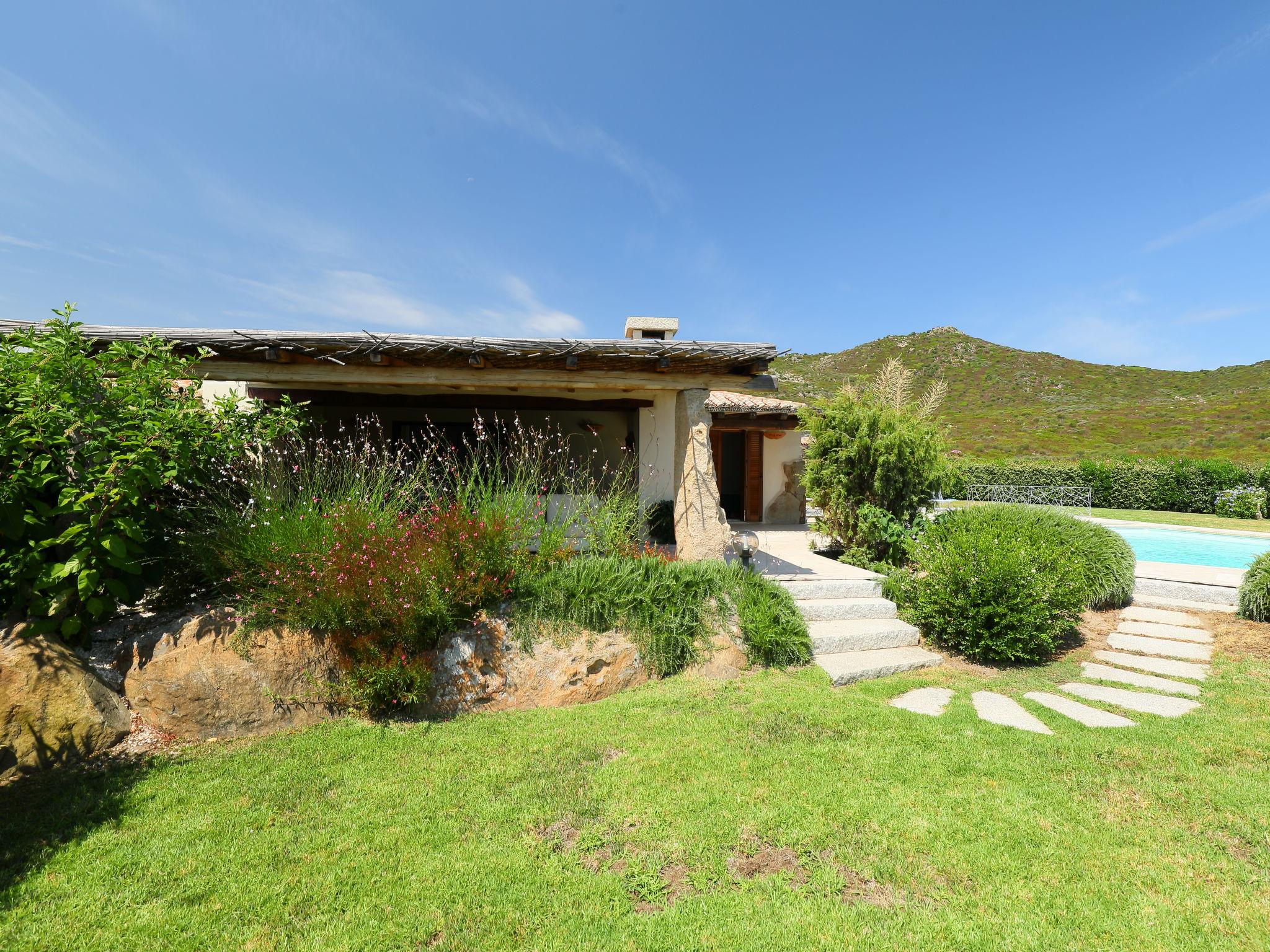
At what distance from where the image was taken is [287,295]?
541 inches

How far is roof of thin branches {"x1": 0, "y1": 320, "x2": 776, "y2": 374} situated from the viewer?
5012 millimetres

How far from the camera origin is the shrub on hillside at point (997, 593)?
537 cm

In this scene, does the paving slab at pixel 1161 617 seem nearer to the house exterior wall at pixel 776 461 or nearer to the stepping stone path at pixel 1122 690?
the stepping stone path at pixel 1122 690

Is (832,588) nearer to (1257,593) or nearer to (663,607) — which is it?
(663,607)

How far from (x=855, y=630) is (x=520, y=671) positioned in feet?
11.6

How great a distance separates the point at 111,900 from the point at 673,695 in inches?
137

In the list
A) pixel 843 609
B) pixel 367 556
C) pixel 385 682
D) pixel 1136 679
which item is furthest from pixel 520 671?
pixel 1136 679

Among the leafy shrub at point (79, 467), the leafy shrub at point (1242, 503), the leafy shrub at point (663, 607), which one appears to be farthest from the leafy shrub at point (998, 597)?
the leafy shrub at point (1242, 503)

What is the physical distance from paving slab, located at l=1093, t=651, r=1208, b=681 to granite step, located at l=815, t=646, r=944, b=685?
1790 millimetres

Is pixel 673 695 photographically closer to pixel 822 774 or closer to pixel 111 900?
pixel 822 774

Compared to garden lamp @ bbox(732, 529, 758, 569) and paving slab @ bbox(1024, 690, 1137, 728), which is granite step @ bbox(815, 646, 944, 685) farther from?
garden lamp @ bbox(732, 529, 758, 569)

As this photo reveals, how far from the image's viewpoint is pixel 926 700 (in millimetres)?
4539

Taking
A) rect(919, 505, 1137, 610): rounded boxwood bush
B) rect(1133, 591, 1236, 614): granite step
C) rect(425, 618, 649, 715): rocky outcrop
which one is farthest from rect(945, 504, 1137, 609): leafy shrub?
rect(425, 618, 649, 715): rocky outcrop

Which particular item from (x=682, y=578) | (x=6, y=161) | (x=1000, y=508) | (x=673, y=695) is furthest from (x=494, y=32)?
(x=1000, y=508)
